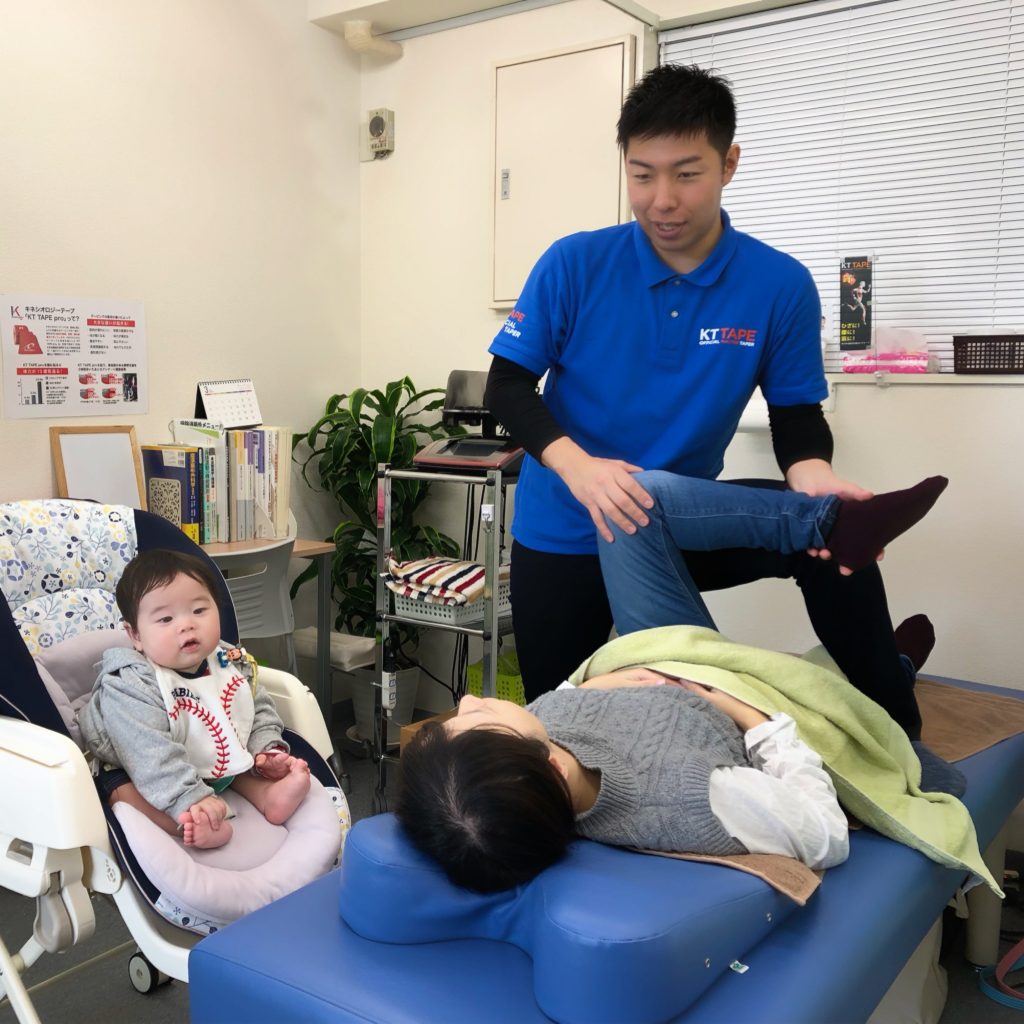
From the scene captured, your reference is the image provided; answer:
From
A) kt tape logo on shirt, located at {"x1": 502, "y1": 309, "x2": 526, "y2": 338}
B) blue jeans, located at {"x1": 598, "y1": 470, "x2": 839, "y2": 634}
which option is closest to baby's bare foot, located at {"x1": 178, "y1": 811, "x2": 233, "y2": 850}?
blue jeans, located at {"x1": 598, "y1": 470, "x2": 839, "y2": 634}

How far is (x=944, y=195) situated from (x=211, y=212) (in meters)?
2.16

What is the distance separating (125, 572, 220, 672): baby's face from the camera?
1.77 meters

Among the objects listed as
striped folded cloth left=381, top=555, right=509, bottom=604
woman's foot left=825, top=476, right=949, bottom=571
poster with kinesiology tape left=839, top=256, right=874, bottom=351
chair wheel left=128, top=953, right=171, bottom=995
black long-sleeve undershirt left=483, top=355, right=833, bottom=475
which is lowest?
chair wheel left=128, top=953, right=171, bottom=995

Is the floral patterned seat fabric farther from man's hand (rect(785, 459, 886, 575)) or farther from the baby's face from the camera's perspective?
man's hand (rect(785, 459, 886, 575))

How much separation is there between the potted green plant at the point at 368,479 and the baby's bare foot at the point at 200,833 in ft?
5.69

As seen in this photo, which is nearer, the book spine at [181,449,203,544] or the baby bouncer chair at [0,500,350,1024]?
the baby bouncer chair at [0,500,350,1024]

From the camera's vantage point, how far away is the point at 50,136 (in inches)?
109

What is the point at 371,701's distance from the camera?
3.51 meters

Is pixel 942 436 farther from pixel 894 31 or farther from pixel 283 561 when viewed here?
pixel 283 561

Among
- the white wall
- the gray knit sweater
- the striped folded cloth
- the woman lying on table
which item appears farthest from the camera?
the striped folded cloth

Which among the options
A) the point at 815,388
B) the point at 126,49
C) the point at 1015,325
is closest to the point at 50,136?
the point at 126,49

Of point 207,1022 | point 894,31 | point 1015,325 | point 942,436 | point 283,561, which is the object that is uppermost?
point 894,31

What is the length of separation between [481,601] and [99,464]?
114 cm

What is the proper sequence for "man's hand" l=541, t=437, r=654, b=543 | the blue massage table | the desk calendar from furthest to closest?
the desk calendar
"man's hand" l=541, t=437, r=654, b=543
the blue massage table
